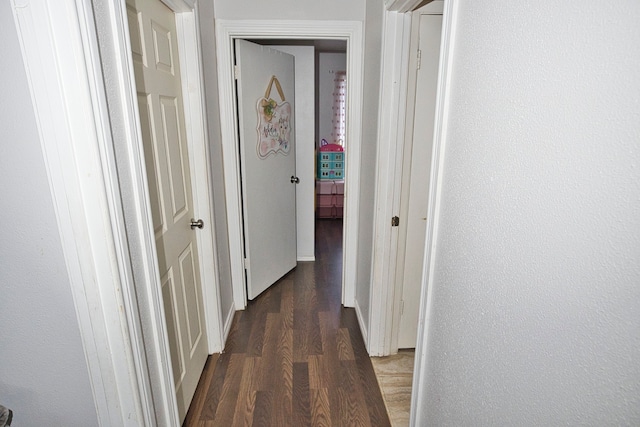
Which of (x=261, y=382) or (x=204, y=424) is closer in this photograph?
(x=204, y=424)

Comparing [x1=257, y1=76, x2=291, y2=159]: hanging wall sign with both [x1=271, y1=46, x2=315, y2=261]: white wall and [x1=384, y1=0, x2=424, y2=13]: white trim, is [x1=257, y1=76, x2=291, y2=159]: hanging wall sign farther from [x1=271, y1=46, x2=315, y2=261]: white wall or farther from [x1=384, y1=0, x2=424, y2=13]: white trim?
[x1=384, y1=0, x2=424, y2=13]: white trim

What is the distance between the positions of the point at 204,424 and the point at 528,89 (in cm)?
194

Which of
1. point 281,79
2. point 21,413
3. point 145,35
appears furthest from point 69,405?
point 281,79

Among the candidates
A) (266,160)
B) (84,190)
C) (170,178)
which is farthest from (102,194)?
(266,160)

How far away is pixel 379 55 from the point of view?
1942 mm

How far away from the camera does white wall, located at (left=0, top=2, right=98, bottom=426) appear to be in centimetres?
95

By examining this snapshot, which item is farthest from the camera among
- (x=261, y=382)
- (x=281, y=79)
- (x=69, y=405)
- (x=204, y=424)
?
(x=281, y=79)

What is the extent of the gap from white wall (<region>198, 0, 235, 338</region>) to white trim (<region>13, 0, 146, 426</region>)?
1181mm

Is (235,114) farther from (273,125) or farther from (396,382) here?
(396,382)

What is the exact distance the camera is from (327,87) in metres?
5.60

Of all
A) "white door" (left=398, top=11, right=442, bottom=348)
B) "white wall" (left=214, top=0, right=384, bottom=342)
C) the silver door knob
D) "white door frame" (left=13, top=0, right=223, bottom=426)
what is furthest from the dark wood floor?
the silver door knob

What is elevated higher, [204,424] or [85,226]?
[85,226]

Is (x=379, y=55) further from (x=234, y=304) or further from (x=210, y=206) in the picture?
(x=234, y=304)

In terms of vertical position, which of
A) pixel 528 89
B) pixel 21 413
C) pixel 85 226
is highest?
pixel 528 89
